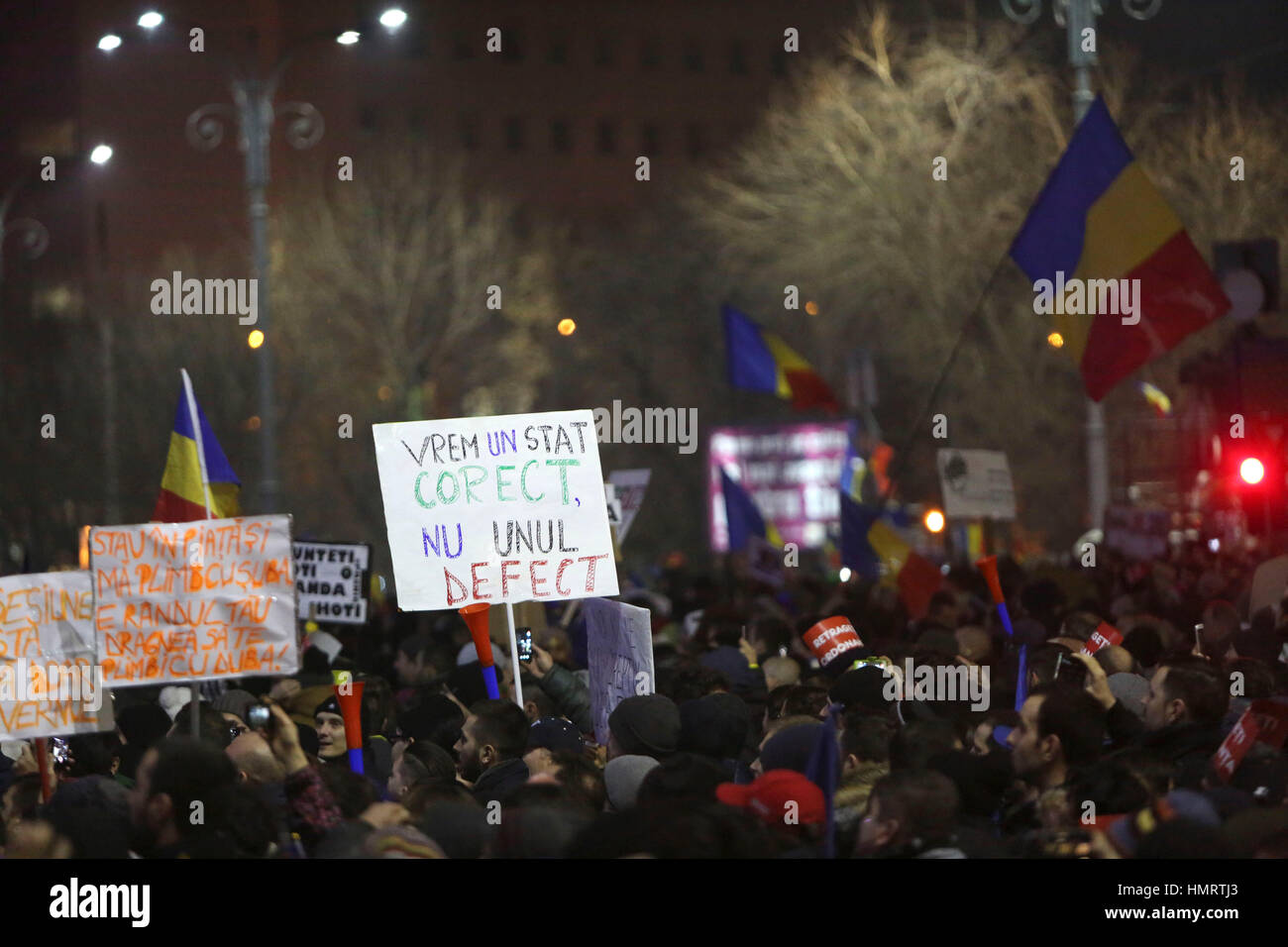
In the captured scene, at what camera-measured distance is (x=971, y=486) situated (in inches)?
659

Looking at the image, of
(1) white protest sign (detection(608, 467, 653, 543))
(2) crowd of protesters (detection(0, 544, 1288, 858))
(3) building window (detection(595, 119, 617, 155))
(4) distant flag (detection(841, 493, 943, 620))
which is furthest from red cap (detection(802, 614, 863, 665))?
(3) building window (detection(595, 119, 617, 155))

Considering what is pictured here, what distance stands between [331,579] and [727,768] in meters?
5.98

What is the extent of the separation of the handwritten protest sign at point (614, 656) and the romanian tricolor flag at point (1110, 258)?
16.8 feet

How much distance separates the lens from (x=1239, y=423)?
1406cm

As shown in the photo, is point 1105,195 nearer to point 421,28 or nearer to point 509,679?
point 509,679

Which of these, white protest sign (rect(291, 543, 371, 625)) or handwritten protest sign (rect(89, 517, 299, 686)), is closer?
handwritten protest sign (rect(89, 517, 299, 686))

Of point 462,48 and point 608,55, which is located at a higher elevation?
point 608,55

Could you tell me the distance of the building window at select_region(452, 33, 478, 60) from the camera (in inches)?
3246

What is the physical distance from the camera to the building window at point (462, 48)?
8244 cm

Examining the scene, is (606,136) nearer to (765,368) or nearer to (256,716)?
(765,368)

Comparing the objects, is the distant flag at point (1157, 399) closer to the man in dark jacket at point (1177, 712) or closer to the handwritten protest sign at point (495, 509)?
the handwritten protest sign at point (495, 509)
